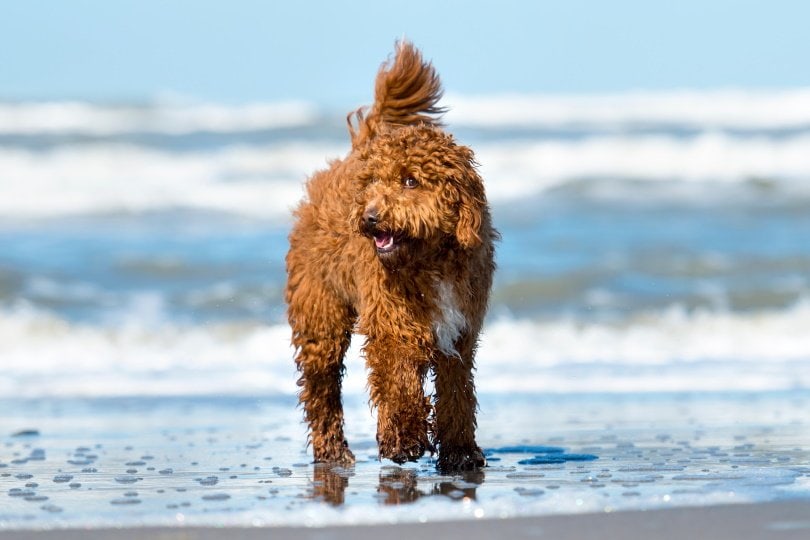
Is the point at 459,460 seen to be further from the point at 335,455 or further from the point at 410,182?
the point at 410,182

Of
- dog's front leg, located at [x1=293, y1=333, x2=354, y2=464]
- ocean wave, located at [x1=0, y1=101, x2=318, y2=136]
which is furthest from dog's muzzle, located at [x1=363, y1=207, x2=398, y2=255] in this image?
ocean wave, located at [x1=0, y1=101, x2=318, y2=136]

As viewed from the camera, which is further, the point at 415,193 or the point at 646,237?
the point at 646,237

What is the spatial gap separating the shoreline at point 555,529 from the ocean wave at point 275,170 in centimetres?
1514

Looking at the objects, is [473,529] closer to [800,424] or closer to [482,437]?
[482,437]

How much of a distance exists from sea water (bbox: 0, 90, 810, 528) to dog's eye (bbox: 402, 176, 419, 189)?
51.7 inches

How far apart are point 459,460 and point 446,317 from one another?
743 mm

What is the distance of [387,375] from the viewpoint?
20.2 ft

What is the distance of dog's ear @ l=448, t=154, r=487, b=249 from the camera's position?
6.00m

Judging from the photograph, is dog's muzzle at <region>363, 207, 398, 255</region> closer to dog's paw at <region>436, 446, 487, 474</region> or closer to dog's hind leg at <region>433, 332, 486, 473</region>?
dog's hind leg at <region>433, 332, 486, 473</region>

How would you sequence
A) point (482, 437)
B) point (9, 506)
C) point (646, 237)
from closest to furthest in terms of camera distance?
1. point (9, 506)
2. point (482, 437)
3. point (646, 237)

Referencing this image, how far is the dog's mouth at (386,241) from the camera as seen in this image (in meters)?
5.90

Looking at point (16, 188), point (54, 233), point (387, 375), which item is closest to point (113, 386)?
point (387, 375)

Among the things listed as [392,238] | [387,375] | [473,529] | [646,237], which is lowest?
[473,529]

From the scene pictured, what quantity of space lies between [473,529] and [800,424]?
3975 millimetres
